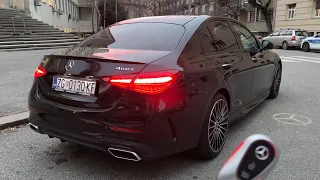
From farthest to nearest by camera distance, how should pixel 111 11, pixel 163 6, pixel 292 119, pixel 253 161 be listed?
pixel 163 6
pixel 111 11
pixel 292 119
pixel 253 161

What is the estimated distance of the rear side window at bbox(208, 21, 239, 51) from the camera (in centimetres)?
365

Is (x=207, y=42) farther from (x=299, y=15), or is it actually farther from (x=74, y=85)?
(x=299, y=15)

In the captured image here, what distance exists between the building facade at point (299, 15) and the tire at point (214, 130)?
2660cm

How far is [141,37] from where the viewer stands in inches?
133

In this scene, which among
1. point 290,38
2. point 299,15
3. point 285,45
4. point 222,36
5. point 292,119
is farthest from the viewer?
point 299,15

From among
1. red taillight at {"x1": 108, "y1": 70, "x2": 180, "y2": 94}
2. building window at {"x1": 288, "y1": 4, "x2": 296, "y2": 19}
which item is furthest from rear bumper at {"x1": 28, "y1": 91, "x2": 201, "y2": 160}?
building window at {"x1": 288, "y1": 4, "x2": 296, "y2": 19}

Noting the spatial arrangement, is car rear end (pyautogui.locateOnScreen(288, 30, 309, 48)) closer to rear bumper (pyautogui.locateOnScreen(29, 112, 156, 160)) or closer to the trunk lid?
the trunk lid

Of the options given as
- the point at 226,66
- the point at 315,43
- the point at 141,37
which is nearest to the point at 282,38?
the point at 315,43

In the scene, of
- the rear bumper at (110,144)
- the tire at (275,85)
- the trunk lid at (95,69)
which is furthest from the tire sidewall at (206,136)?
the tire at (275,85)

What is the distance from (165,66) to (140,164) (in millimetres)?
1175

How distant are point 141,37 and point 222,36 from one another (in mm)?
1101

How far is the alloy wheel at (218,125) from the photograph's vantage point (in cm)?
326

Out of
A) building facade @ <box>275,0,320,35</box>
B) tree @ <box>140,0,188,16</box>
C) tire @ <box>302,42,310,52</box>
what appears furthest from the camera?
tree @ <box>140,0,188,16</box>

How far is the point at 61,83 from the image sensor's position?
290 cm
